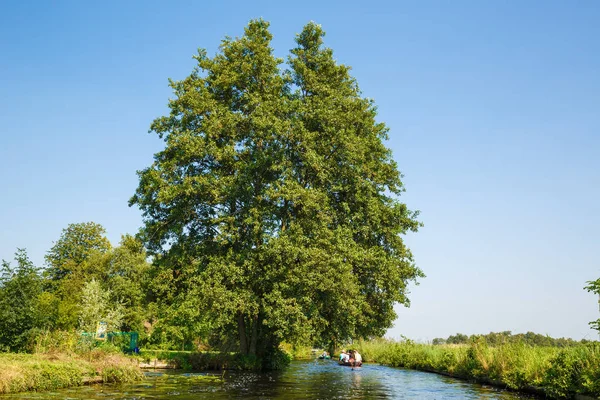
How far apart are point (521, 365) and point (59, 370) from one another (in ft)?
80.2

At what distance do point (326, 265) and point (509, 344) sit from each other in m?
12.4

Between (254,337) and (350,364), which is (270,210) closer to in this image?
(254,337)

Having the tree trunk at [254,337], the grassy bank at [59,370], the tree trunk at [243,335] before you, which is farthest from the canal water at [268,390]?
the tree trunk at [243,335]

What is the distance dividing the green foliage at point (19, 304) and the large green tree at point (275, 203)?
9354 mm

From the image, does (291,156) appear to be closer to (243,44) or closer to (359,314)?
(243,44)

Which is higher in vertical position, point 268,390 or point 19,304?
point 19,304

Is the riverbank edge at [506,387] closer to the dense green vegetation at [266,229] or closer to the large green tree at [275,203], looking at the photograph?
the dense green vegetation at [266,229]

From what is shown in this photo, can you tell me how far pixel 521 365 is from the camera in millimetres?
29219

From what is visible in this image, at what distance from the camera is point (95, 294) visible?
4262 cm

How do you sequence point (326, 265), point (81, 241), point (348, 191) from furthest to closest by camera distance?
1. point (81, 241)
2. point (348, 191)
3. point (326, 265)

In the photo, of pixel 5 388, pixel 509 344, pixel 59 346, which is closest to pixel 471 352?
pixel 509 344

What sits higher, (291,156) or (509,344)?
(291,156)

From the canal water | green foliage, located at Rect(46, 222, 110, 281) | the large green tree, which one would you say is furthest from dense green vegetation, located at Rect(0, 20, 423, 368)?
green foliage, located at Rect(46, 222, 110, 281)

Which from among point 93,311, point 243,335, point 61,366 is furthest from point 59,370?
point 243,335
